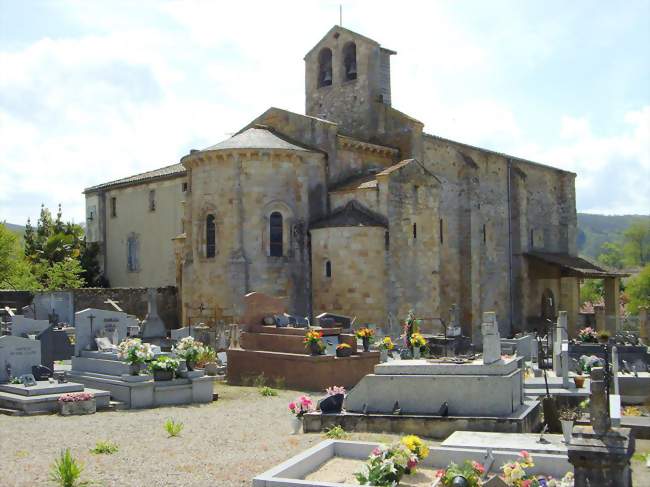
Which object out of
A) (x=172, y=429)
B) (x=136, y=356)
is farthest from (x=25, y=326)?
(x=172, y=429)

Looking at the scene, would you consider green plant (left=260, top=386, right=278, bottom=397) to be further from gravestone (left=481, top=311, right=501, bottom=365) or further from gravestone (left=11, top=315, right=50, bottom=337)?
gravestone (left=11, top=315, right=50, bottom=337)

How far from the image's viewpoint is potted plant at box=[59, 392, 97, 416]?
43.6 feet

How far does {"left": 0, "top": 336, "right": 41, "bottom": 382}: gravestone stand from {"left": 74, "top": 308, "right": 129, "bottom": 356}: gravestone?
5.50 feet

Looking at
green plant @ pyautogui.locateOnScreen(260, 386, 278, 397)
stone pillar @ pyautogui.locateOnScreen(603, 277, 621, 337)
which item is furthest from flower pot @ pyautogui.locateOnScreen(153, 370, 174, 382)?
stone pillar @ pyautogui.locateOnScreen(603, 277, 621, 337)

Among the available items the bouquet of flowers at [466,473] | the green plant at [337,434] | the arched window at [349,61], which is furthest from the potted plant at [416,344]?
the arched window at [349,61]

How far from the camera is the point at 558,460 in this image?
315 inches

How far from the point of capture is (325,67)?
3338 cm

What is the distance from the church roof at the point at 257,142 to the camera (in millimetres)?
26203

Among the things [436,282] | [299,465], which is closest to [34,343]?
[299,465]

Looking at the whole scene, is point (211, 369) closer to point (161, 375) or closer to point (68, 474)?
point (161, 375)

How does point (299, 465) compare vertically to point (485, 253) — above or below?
below

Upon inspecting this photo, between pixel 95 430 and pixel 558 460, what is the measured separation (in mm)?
7299

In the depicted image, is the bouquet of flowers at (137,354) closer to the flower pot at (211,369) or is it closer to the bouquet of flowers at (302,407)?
the bouquet of flowers at (302,407)

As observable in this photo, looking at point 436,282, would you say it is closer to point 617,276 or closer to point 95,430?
point 617,276
